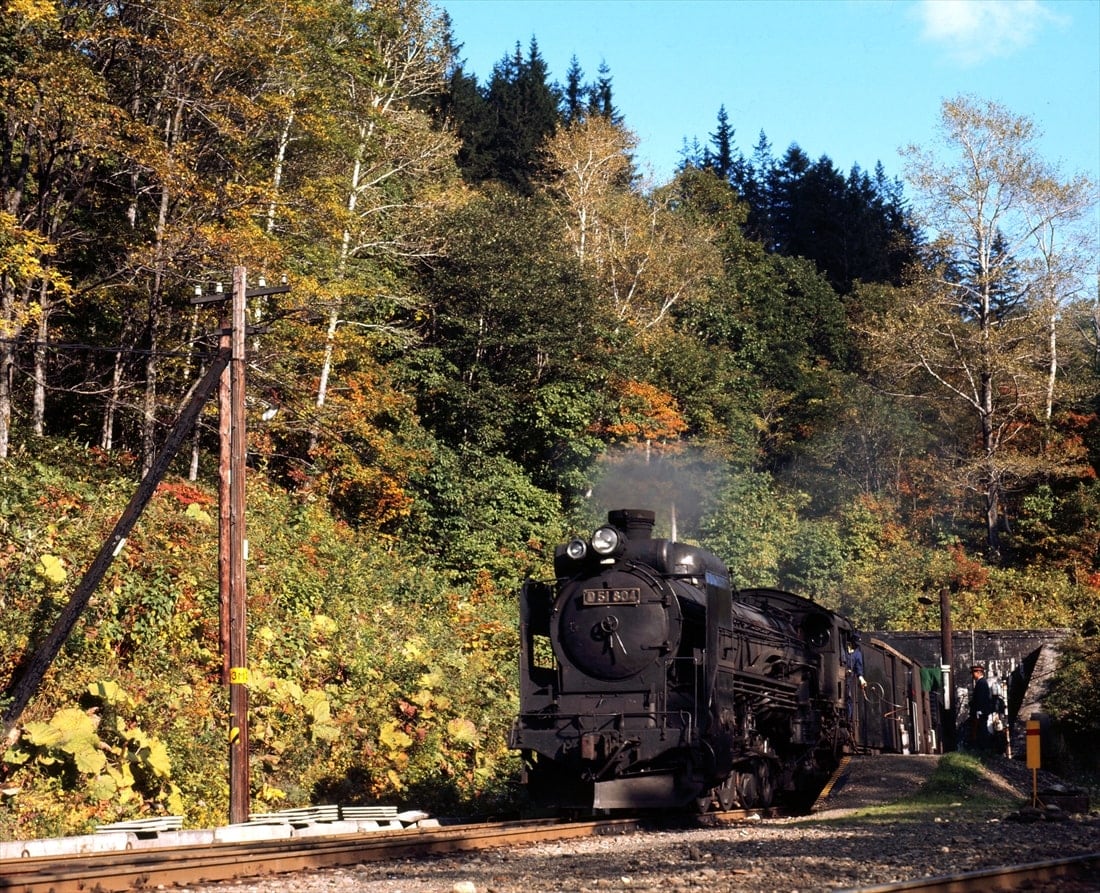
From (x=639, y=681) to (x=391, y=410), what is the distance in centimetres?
2088

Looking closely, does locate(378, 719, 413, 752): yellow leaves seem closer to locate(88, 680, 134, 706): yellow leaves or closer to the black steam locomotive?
locate(88, 680, 134, 706): yellow leaves

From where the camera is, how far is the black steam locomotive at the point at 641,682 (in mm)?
15125

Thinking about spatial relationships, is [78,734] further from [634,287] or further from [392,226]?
[634,287]

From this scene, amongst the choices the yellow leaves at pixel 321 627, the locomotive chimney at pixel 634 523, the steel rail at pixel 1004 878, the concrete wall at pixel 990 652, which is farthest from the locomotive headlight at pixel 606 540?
the concrete wall at pixel 990 652

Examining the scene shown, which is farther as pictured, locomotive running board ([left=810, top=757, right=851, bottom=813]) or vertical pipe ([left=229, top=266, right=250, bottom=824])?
locomotive running board ([left=810, top=757, right=851, bottom=813])

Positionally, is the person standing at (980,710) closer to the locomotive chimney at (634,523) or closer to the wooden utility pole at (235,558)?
the locomotive chimney at (634,523)

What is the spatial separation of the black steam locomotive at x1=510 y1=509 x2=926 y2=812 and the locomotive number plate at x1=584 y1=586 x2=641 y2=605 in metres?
0.02

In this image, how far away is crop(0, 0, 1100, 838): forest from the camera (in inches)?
784

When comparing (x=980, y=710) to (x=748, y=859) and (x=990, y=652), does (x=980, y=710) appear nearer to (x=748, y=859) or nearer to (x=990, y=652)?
(x=990, y=652)

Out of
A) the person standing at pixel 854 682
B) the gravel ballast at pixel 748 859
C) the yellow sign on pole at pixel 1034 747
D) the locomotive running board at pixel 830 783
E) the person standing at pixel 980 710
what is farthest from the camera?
the person standing at pixel 980 710

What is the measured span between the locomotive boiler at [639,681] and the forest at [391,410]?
3.95 m

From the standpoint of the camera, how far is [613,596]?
52.0 feet

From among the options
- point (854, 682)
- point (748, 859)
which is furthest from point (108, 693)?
point (854, 682)

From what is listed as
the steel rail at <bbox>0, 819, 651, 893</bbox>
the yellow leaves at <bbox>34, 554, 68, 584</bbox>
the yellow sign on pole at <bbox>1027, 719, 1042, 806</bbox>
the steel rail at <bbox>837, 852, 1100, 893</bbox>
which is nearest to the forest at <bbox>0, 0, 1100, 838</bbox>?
the yellow leaves at <bbox>34, 554, 68, 584</bbox>
